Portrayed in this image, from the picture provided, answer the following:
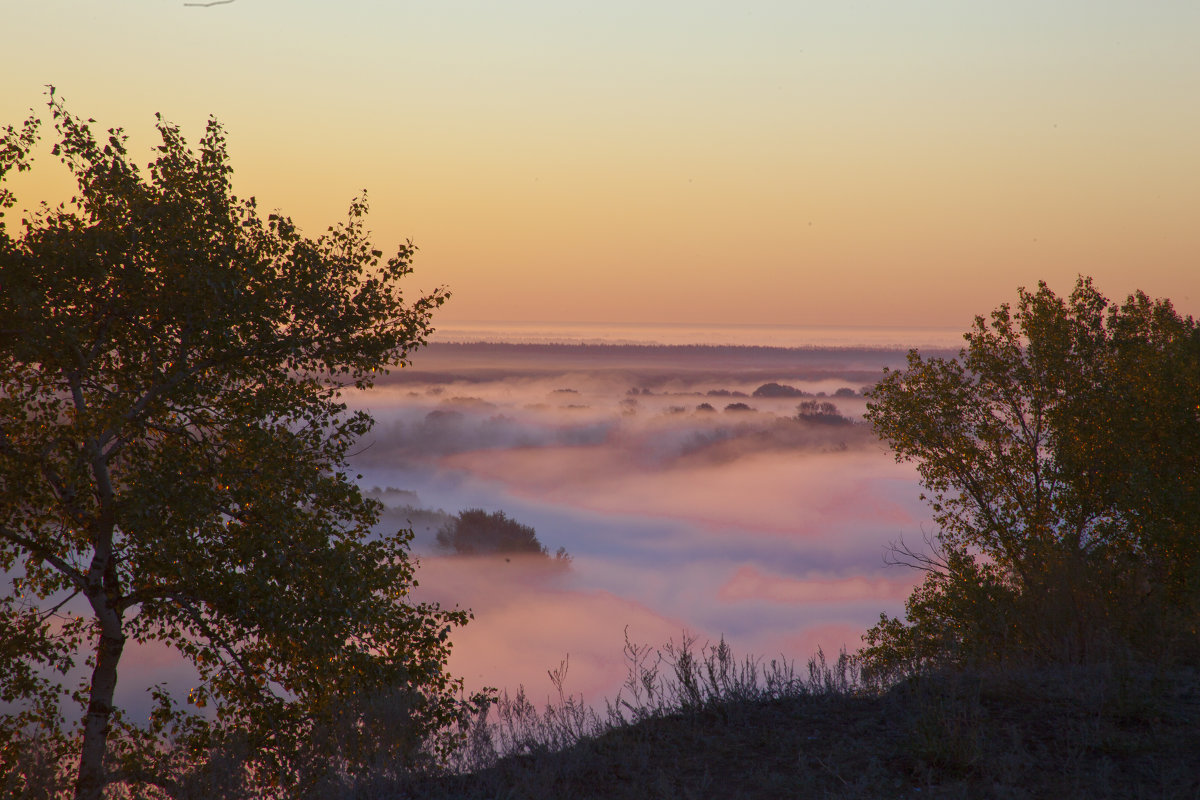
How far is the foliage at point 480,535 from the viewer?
568ft

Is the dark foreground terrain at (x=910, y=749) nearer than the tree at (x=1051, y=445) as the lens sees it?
Yes

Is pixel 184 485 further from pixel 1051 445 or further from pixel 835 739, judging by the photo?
pixel 1051 445

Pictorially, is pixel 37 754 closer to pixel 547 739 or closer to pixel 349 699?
pixel 349 699

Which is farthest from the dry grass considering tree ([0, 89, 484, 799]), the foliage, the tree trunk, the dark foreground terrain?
the foliage

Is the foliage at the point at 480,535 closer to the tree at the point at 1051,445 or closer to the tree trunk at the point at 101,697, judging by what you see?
the tree at the point at 1051,445

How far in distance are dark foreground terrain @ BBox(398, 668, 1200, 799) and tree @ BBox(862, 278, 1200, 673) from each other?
9827 mm

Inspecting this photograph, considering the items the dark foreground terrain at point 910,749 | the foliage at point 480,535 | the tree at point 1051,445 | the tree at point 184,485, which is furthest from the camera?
the foliage at point 480,535

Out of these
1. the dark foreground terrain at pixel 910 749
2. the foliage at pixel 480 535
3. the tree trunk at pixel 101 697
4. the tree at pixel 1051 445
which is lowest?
the dark foreground terrain at pixel 910 749

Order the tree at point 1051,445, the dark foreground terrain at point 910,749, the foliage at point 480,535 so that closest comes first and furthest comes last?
1. the dark foreground terrain at point 910,749
2. the tree at point 1051,445
3. the foliage at point 480,535

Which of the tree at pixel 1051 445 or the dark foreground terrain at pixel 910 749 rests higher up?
the tree at pixel 1051 445

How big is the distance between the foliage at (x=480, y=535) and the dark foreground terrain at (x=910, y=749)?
165137 mm

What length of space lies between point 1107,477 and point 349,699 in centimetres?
2359

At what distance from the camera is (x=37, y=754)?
45.3ft

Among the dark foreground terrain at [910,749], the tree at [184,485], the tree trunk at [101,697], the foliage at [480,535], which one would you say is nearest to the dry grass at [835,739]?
the dark foreground terrain at [910,749]
